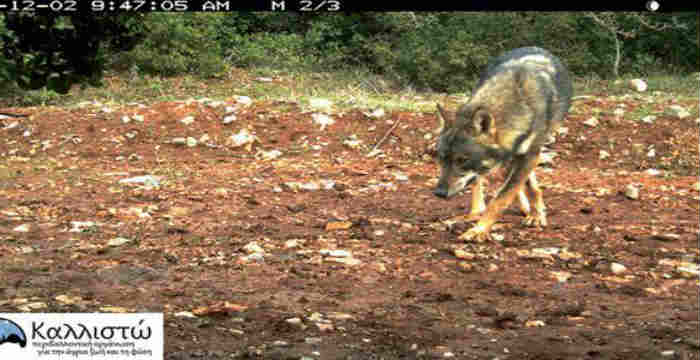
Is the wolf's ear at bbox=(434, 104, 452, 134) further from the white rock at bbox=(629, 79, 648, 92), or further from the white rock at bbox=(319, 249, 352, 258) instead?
the white rock at bbox=(629, 79, 648, 92)

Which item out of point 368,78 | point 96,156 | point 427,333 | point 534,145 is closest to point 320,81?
point 368,78

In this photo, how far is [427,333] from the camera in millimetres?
4289

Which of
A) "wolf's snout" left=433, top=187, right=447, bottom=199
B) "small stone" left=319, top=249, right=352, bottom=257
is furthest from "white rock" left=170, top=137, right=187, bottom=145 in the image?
"wolf's snout" left=433, top=187, right=447, bottom=199

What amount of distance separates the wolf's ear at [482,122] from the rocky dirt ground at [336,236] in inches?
32.1

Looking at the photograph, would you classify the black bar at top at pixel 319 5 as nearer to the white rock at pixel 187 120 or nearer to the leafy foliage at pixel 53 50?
the leafy foliage at pixel 53 50

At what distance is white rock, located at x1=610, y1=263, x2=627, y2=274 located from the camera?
5602 millimetres

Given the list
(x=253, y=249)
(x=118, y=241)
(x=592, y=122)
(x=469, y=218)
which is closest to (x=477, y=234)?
(x=469, y=218)

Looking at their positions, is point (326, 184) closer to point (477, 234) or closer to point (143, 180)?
point (143, 180)

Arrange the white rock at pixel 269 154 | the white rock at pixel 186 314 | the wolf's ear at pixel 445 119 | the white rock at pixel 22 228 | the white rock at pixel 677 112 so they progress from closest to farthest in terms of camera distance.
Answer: the white rock at pixel 186 314 → the wolf's ear at pixel 445 119 → the white rock at pixel 22 228 → the white rock at pixel 269 154 → the white rock at pixel 677 112

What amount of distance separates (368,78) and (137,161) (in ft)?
19.7

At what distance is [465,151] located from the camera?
586 centimetres

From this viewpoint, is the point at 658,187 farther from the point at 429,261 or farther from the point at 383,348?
the point at 383,348

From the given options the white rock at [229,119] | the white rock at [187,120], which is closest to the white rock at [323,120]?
the white rock at [229,119]

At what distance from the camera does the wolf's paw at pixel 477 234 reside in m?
6.29
